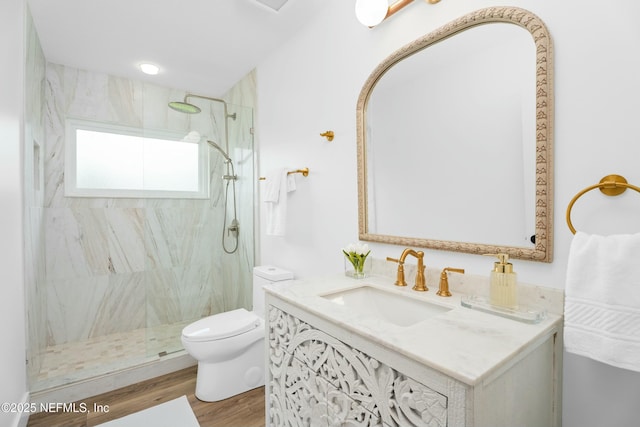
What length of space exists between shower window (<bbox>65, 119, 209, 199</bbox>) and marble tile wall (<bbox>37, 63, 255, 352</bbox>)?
0.22 feet

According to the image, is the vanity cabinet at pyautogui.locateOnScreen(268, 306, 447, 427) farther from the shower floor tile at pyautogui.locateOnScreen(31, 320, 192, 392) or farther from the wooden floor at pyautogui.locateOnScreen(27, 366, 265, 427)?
the shower floor tile at pyautogui.locateOnScreen(31, 320, 192, 392)

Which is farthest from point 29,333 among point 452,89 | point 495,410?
point 452,89

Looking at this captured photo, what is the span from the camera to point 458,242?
3.93 ft

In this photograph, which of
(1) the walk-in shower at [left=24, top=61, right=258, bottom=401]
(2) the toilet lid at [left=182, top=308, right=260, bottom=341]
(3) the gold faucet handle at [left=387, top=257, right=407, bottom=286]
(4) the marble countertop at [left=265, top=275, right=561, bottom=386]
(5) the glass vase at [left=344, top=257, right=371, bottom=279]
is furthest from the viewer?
(1) the walk-in shower at [left=24, top=61, right=258, bottom=401]

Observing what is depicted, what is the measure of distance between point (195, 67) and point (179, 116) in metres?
0.44

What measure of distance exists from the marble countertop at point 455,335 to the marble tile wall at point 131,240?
6.01 ft

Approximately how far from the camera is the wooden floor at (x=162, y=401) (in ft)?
5.51

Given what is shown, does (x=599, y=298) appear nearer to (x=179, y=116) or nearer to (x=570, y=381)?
(x=570, y=381)

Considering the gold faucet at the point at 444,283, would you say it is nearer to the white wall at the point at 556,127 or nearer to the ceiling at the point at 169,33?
the white wall at the point at 556,127

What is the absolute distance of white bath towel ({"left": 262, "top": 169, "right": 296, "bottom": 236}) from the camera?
2.06 metres

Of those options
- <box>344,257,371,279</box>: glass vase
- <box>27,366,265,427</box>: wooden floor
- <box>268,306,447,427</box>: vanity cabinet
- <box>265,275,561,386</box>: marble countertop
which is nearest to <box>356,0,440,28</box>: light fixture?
<box>344,257,371,279</box>: glass vase

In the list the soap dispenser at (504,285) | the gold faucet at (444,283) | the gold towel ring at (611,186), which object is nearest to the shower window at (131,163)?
the gold faucet at (444,283)

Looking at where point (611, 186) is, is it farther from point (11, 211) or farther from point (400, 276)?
point (11, 211)

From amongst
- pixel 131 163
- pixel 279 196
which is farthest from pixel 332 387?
pixel 131 163
